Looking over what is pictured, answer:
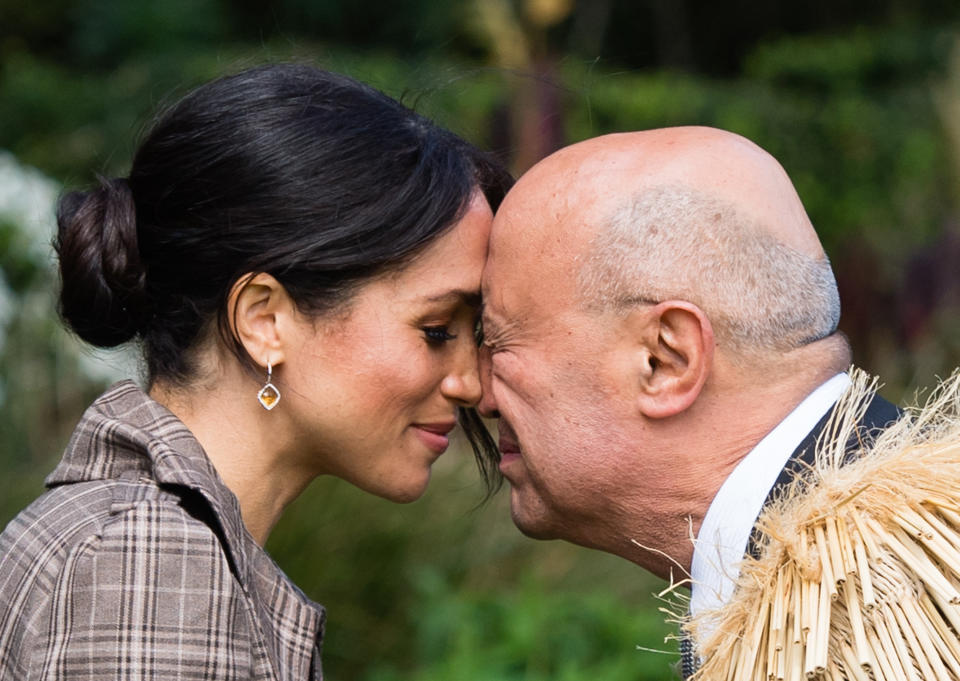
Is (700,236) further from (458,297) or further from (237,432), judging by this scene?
(237,432)

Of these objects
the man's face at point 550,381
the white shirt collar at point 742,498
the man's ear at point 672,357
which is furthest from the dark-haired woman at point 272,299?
the white shirt collar at point 742,498

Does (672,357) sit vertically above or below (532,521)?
above

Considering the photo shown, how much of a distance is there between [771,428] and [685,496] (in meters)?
0.22

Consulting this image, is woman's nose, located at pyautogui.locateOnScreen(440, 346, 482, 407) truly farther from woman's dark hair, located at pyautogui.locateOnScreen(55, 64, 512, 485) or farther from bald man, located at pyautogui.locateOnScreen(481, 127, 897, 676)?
woman's dark hair, located at pyautogui.locateOnScreen(55, 64, 512, 485)

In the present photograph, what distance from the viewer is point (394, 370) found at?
2555 millimetres

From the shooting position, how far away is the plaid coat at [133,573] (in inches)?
79.6

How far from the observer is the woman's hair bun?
8.32 feet

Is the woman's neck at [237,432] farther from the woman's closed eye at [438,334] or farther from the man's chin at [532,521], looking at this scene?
the man's chin at [532,521]

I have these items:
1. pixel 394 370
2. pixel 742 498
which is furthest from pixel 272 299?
pixel 742 498

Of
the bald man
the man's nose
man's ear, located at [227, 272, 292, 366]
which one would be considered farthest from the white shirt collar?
man's ear, located at [227, 272, 292, 366]

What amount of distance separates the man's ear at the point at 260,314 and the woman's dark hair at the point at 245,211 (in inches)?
0.7

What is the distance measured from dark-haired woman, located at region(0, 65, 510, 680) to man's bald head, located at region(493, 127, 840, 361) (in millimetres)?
331

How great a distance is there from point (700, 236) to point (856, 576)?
2.46 ft

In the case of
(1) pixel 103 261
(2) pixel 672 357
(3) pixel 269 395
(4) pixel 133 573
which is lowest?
(4) pixel 133 573
